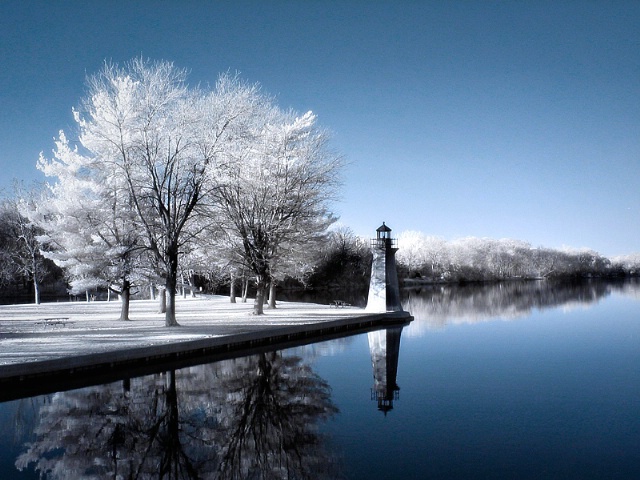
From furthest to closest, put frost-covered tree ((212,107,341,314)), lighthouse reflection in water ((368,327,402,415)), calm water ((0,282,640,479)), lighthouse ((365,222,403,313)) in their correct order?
lighthouse ((365,222,403,313)), frost-covered tree ((212,107,341,314)), lighthouse reflection in water ((368,327,402,415)), calm water ((0,282,640,479))

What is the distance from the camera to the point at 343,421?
459 inches

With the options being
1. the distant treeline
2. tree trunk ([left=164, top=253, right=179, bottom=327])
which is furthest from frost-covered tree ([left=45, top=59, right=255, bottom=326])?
the distant treeline

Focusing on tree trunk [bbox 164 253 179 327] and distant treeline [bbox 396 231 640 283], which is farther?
distant treeline [bbox 396 231 640 283]

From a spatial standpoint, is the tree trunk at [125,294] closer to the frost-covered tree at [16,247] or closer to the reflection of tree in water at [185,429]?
the reflection of tree in water at [185,429]

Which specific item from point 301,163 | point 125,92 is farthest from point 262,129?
point 125,92

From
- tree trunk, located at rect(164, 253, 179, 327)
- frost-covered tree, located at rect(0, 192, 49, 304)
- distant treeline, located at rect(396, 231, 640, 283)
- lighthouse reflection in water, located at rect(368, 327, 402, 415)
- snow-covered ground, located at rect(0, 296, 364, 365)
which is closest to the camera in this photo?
lighthouse reflection in water, located at rect(368, 327, 402, 415)

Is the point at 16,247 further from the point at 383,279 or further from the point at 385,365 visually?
the point at 385,365

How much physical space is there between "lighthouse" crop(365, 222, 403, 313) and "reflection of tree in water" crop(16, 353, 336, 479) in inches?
666

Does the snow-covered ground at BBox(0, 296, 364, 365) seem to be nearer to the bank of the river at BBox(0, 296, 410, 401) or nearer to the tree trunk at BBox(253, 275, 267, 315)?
the bank of the river at BBox(0, 296, 410, 401)

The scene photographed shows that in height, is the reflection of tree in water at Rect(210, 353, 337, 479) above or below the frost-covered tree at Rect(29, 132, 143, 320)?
below

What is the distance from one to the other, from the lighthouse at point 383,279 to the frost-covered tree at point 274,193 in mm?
4865

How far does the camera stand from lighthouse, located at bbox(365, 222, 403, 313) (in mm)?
31672

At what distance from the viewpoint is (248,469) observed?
8906 mm

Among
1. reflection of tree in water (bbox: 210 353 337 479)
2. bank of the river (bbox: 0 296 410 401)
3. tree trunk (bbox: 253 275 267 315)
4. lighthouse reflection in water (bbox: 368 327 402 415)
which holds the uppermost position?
tree trunk (bbox: 253 275 267 315)
